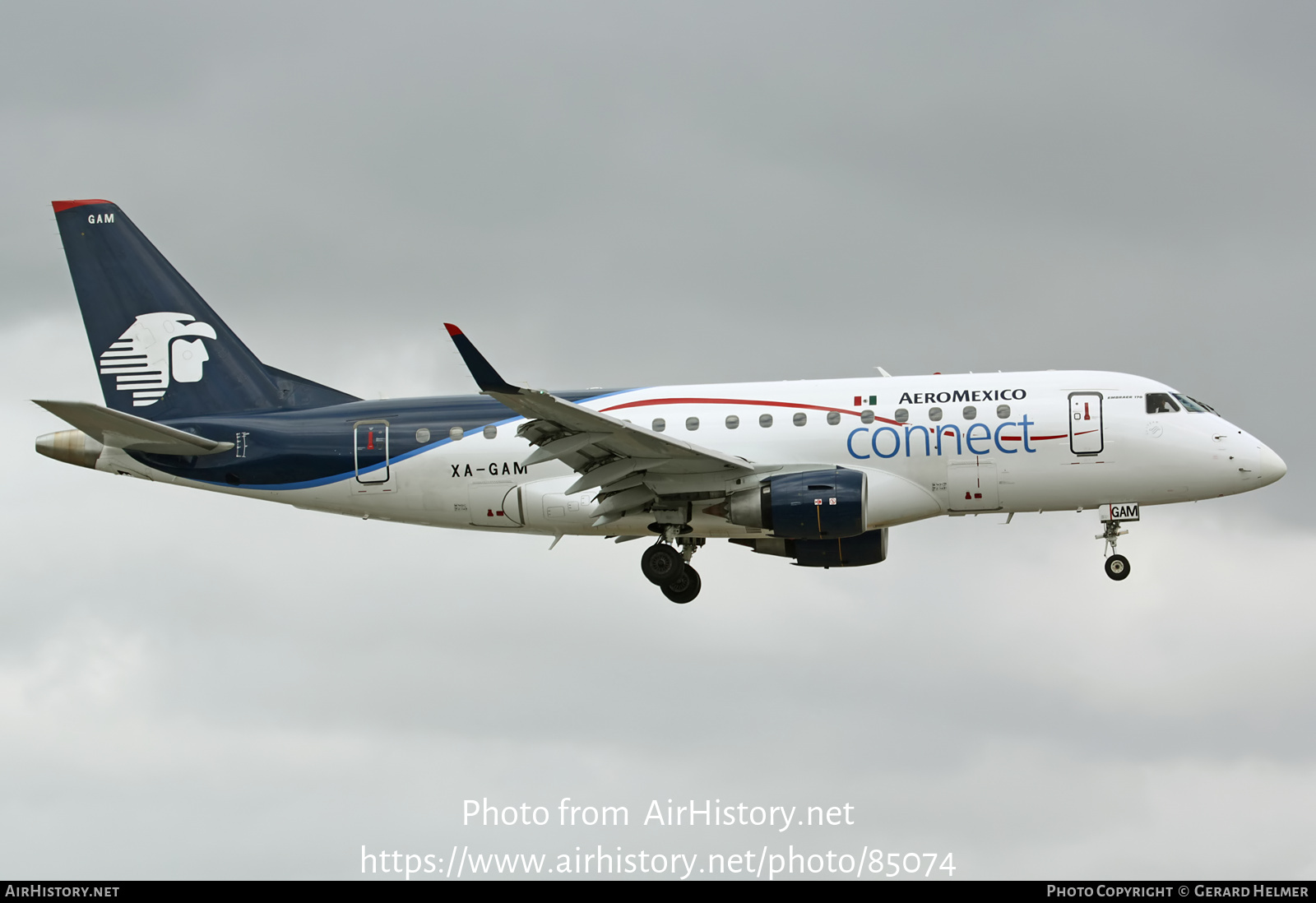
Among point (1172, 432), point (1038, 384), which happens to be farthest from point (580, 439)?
point (1172, 432)

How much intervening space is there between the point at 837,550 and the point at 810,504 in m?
4.97

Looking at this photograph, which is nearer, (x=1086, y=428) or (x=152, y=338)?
(x=1086, y=428)

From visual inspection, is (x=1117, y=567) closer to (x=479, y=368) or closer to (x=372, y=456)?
(x=479, y=368)

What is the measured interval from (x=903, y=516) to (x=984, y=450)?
2.50 m

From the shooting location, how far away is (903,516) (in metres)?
36.7

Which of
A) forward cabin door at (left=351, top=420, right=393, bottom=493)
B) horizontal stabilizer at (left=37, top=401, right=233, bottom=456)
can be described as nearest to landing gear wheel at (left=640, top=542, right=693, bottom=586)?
forward cabin door at (left=351, top=420, right=393, bottom=493)

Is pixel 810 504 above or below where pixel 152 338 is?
below

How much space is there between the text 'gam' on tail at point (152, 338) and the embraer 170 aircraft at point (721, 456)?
652mm

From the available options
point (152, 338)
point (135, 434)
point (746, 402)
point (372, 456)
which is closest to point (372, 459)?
point (372, 456)

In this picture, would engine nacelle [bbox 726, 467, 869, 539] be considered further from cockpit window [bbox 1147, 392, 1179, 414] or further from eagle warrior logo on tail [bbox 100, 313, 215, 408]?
eagle warrior logo on tail [bbox 100, 313, 215, 408]

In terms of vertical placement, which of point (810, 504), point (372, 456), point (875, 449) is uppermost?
point (372, 456)

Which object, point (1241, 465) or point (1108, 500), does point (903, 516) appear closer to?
point (1108, 500)

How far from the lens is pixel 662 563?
38.7 m

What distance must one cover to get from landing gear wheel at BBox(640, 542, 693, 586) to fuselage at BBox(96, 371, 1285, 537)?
0.81 meters
